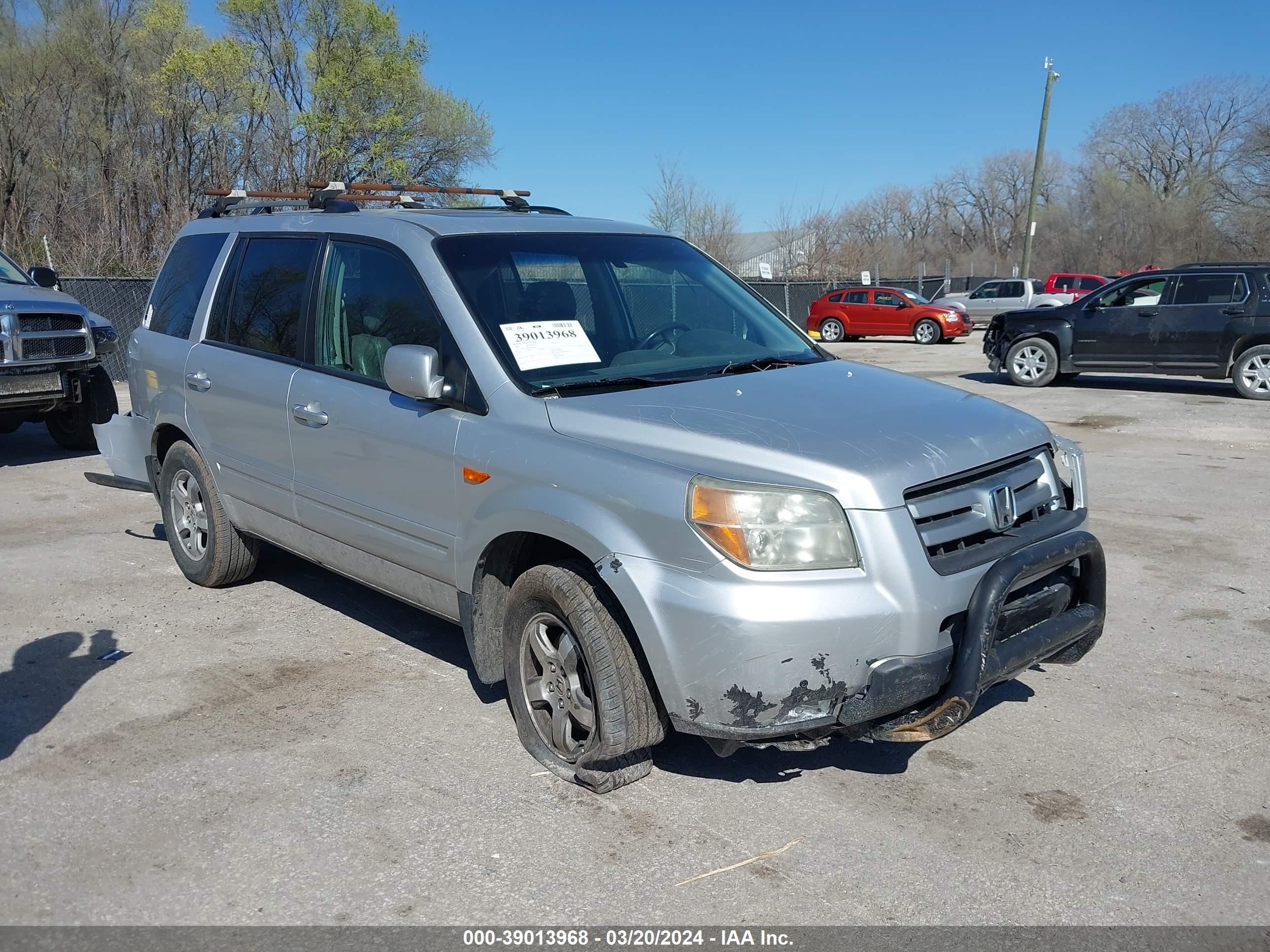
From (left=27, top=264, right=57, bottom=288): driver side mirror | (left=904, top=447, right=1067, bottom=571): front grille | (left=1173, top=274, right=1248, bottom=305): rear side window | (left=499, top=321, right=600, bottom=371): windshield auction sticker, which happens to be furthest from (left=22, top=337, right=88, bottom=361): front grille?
(left=1173, top=274, right=1248, bottom=305): rear side window

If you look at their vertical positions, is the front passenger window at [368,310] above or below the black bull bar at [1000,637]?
above

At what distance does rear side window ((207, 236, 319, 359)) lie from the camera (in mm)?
5008

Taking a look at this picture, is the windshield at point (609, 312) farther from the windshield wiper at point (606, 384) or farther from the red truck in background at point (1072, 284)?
the red truck in background at point (1072, 284)

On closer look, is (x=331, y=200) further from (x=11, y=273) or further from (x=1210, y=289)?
(x=1210, y=289)

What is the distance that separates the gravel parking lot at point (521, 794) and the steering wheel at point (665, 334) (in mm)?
940

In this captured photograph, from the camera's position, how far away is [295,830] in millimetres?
3512

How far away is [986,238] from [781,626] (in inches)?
3273

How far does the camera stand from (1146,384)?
667 inches

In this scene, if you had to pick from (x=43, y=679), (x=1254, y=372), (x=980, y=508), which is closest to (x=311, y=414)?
(x=43, y=679)

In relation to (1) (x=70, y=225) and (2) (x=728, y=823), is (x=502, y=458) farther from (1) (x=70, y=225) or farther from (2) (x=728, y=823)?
(1) (x=70, y=225)

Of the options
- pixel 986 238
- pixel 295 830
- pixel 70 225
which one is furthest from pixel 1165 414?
pixel 986 238

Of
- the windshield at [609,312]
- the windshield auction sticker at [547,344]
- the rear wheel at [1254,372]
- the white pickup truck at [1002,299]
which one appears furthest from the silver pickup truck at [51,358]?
the white pickup truck at [1002,299]

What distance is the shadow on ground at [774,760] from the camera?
3908 mm

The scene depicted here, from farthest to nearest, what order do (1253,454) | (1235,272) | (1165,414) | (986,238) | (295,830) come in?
(986,238)
(1235,272)
(1165,414)
(1253,454)
(295,830)
